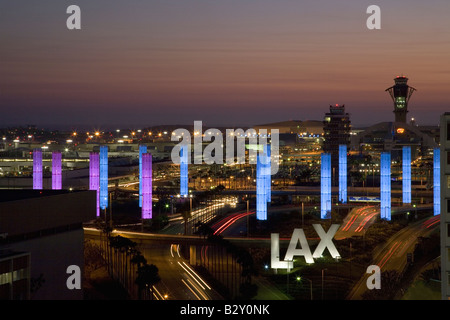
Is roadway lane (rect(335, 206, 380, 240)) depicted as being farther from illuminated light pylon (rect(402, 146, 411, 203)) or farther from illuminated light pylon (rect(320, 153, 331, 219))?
illuminated light pylon (rect(402, 146, 411, 203))

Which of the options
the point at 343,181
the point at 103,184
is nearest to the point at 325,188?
the point at 343,181

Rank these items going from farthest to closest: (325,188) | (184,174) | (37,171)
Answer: (184,174), (37,171), (325,188)

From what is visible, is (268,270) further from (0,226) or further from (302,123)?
(302,123)

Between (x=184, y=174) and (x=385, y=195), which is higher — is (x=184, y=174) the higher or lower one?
the higher one

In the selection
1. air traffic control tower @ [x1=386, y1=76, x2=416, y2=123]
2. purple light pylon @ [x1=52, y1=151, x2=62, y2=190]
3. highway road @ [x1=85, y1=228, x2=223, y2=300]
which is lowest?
highway road @ [x1=85, y1=228, x2=223, y2=300]

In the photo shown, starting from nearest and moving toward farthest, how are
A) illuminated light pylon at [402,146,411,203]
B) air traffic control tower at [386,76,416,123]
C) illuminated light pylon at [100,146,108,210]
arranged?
illuminated light pylon at [100,146,108,210]
illuminated light pylon at [402,146,411,203]
air traffic control tower at [386,76,416,123]

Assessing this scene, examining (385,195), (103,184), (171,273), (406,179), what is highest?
(406,179)

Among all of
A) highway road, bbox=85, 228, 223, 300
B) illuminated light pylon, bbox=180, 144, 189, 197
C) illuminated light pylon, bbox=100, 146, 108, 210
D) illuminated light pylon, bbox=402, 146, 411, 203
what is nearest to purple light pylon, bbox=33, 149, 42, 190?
illuminated light pylon, bbox=100, 146, 108, 210

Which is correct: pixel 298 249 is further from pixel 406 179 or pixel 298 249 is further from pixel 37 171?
pixel 37 171

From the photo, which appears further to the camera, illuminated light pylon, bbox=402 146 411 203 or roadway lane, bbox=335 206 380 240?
illuminated light pylon, bbox=402 146 411 203

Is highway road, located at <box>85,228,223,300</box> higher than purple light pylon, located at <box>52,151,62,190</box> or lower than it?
lower
